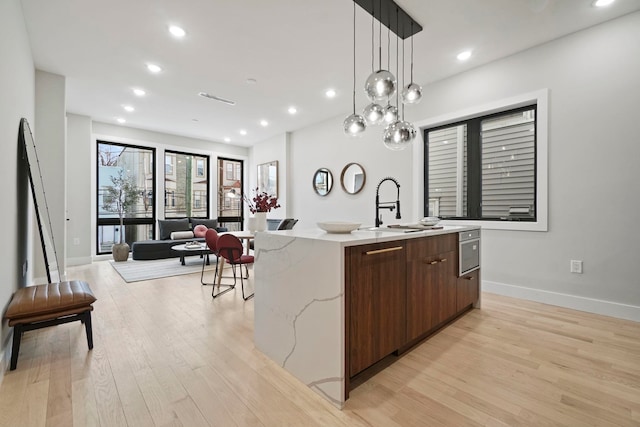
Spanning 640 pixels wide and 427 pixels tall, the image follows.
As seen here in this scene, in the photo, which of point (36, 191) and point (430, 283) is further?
point (36, 191)

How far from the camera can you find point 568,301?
3055 millimetres

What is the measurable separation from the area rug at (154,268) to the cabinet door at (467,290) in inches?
162

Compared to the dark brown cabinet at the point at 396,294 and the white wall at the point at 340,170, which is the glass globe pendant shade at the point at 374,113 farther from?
the white wall at the point at 340,170

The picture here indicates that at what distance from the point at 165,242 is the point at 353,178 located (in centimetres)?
428

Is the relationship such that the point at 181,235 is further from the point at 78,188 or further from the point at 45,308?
the point at 45,308

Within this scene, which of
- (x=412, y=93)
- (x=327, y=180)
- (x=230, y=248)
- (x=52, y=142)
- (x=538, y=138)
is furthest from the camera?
(x=327, y=180)

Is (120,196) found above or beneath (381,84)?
beneath

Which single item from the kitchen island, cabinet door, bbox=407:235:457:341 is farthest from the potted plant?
cabinet door, bbox=407:235:457:341

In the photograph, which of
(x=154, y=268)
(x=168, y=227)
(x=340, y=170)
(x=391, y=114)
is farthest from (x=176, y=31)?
(x=168, y=227)

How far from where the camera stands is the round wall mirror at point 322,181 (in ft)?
19.4

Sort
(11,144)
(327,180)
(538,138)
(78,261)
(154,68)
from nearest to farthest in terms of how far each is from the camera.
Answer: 1. (11,144)
2. (538,138)
3. (154,68)
4. (78,261)
5. (327,180)

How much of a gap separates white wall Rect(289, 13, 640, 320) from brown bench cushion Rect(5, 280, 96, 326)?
421 cm

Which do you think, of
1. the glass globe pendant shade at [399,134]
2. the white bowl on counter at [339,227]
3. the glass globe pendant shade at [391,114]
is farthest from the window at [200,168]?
the white bowl on counter at [339,227]

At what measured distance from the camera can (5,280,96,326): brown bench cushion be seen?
6.20 feet
